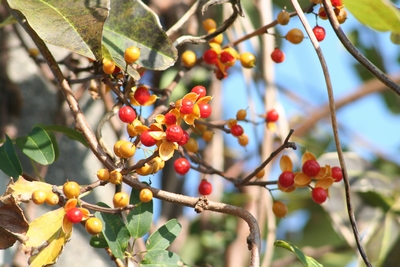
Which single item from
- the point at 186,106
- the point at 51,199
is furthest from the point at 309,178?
the point at 51,199

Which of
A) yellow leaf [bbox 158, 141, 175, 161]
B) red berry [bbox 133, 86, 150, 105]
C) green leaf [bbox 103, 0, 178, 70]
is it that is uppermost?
green leaf [bbox 103, 0, 178, 70]

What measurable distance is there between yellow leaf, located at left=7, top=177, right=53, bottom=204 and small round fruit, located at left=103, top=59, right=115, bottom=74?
0.16 metres

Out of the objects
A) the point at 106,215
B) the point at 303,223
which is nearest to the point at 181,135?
the point at 106,215

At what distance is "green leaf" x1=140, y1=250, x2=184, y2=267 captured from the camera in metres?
0.68

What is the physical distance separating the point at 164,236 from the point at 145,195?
0.09 m

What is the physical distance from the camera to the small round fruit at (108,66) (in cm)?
71

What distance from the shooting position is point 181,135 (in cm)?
62

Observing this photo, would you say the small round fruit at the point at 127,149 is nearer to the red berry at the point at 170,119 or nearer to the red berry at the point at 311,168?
the red berry at the point at 170,119

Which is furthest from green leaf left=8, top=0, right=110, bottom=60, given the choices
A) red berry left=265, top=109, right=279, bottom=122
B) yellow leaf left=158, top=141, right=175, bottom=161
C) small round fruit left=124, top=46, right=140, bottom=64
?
red berry left=265, top=109, right=279, bottom=122

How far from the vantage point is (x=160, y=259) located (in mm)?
688

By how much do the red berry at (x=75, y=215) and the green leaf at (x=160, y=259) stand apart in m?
0.11

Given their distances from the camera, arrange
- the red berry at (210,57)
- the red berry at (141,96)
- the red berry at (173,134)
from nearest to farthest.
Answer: the red berry at (173,134)
the red berry at (141,96)
the red berry at (210,57)

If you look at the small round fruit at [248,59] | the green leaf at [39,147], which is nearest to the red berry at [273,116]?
the small round fruit at [248,59]

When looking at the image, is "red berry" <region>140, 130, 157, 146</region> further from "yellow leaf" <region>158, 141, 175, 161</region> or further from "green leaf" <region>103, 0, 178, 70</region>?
"green leaf" <region>103, 0, 178, 70</region>
